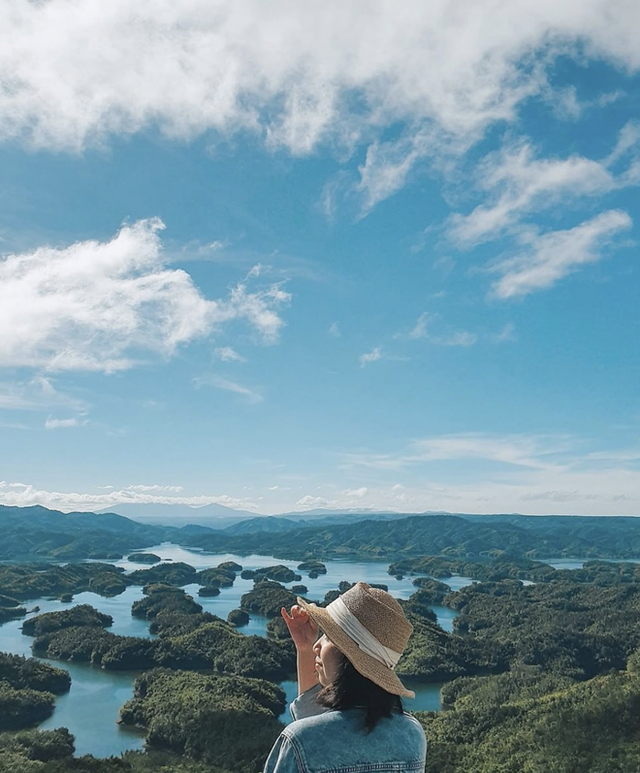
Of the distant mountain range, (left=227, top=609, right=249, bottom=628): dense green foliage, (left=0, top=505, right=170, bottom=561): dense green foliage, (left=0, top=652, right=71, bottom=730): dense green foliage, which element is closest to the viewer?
(left=0, top=652, right=71, bottom=730): dense green foliage

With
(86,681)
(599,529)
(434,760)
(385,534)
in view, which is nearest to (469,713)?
(434,760)

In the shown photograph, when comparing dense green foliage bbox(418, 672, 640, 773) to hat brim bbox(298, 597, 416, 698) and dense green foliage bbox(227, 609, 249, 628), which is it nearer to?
hat brim bbox(298, 597, 416, 698)

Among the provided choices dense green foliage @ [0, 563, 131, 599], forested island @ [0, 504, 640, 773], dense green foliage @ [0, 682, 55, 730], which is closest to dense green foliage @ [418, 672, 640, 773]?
forested island @ [0, 504, 640, 773]

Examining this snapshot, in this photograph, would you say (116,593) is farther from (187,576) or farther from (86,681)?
(86,681)

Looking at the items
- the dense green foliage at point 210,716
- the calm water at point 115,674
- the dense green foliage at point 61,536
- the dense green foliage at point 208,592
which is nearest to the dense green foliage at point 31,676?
the calm water at point 115,674

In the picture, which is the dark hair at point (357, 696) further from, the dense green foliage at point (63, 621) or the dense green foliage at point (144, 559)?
the dense green foliage at point (144, 559)

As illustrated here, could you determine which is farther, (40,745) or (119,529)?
(119,529)

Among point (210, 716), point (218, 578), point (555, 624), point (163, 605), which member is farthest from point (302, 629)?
point (218, 578)
